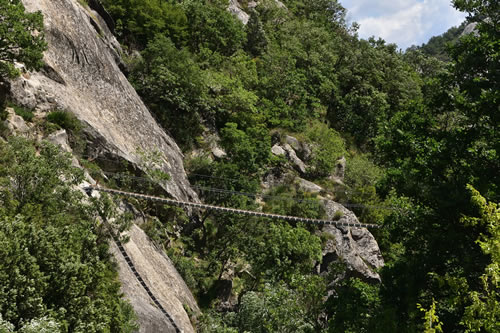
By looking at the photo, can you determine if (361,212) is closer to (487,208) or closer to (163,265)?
(163,265)

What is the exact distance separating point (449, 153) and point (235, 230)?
15336 mm

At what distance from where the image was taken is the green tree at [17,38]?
1335 centimetres

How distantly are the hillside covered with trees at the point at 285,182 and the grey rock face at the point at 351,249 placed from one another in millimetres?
791

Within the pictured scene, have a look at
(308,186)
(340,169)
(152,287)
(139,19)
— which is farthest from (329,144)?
(152,287)

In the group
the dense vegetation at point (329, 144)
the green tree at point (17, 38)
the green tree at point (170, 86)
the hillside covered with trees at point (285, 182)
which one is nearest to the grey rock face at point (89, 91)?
the green tree at point (17, 38)

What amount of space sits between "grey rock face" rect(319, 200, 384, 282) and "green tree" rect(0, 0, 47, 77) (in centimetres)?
1754

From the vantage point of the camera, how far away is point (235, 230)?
79.0 feet

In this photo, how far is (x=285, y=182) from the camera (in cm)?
3156

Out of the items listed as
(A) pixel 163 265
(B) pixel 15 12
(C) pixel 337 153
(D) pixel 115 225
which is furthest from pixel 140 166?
(C) pixel 337 153

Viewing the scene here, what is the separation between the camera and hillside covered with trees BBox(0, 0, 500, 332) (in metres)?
8.72

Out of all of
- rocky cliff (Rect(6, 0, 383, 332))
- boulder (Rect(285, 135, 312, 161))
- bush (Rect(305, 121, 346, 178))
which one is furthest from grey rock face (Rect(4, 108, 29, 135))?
bush (Rect(305, 121, 346, 178))

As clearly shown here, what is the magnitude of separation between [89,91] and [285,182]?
15723 millimetres

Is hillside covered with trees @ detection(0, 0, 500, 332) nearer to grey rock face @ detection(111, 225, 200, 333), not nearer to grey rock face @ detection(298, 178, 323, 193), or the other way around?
grey rock face @ detection(298, 178, 323, 193)

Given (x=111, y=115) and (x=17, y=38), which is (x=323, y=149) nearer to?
(x=111, y=115)
